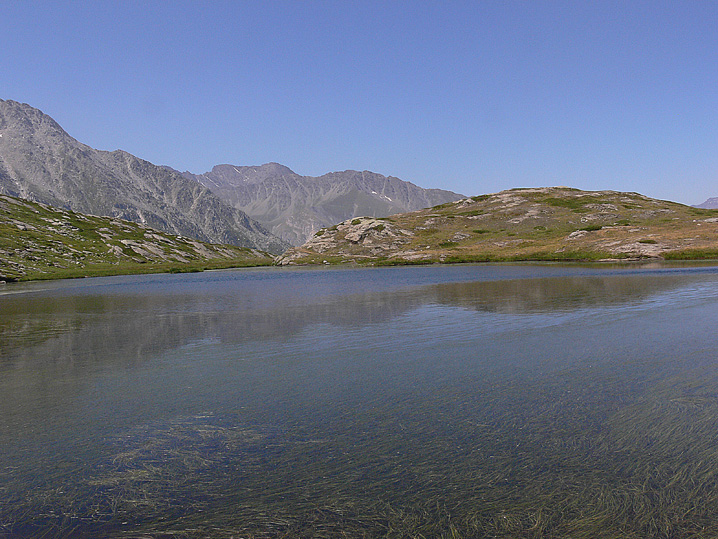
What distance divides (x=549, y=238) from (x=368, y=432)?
157603 millimetres

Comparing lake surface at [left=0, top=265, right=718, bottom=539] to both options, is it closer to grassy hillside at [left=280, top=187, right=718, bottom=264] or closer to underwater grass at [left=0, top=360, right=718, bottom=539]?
underwater grass at [left=0, top=360, right=718, bottom=539]

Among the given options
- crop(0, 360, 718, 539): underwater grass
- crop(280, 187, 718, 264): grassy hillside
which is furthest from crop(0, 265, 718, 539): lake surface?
crop(280, 187, 718, 264): grassy hillside

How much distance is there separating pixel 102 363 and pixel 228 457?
1643 centimetres

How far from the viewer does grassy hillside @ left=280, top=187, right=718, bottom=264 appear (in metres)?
122

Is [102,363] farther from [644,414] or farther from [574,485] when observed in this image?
[644,414]

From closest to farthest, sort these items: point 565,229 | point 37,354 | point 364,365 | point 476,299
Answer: point 364,365
point 37,354
point 476,299
point 565,229

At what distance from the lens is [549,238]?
15925 centimetres

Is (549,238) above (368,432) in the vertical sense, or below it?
above

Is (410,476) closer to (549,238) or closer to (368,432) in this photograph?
(368,432)

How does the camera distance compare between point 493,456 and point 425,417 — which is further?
point 425,417

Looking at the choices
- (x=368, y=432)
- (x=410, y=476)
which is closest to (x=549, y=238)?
(x=368, y=432)

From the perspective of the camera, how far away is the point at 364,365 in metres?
24.6

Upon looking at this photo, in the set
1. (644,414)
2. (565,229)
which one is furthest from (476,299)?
(565,229)

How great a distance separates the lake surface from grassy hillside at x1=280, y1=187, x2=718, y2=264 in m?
99.0
